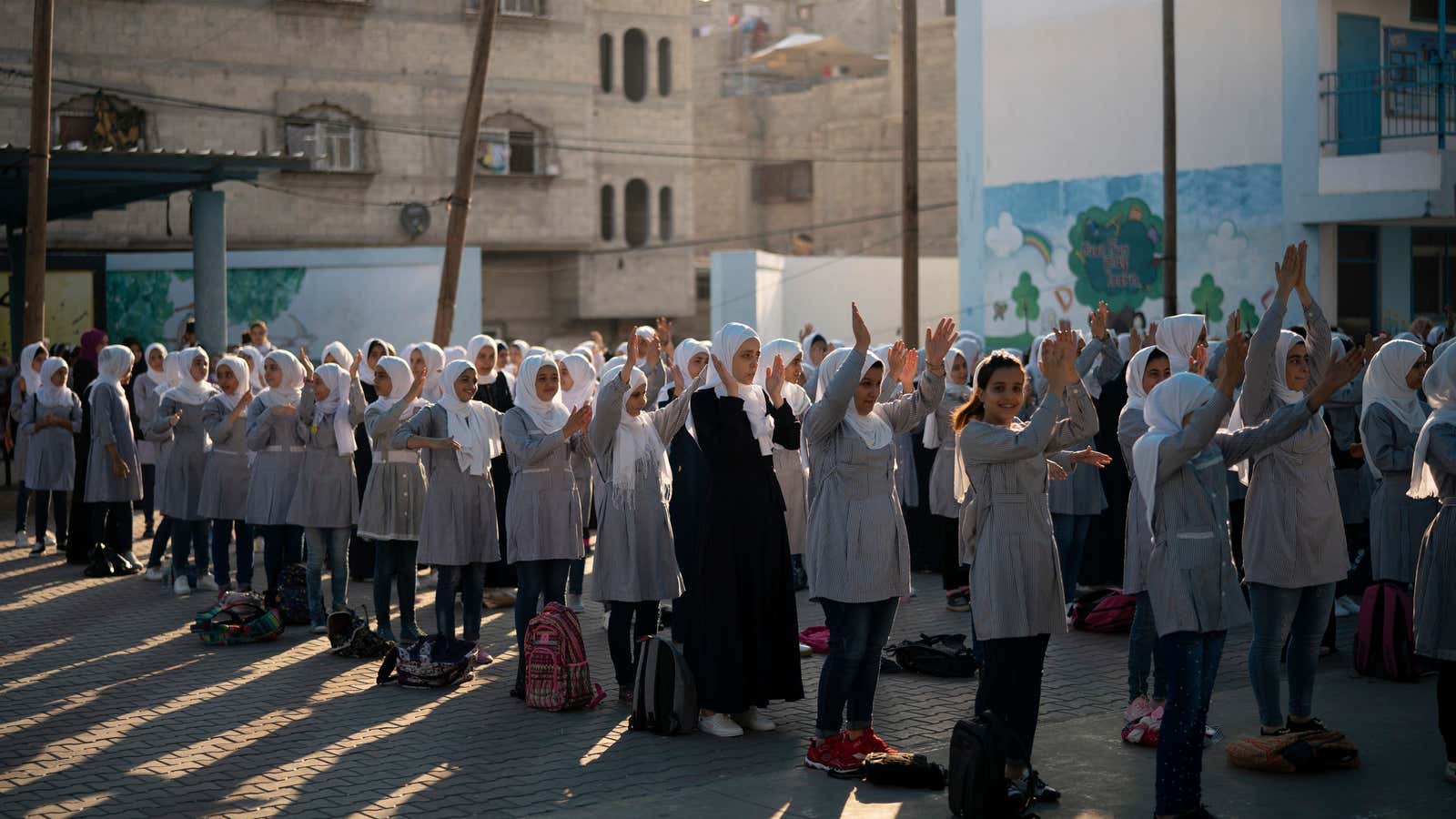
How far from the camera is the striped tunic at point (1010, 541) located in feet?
21.8

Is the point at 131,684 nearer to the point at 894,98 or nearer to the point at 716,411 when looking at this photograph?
the point at 716,411

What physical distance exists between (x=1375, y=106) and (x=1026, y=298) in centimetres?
700

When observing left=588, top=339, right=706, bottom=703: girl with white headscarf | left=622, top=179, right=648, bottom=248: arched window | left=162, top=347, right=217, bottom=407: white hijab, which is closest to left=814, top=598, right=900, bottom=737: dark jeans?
left=588, top=339, right=706, bottom=703: girl with white headscarf

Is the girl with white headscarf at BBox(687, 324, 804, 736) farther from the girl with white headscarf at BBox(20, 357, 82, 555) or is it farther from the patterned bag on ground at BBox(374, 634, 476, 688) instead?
the girl with white headscarf at BBox(20, 357, 82, 555)

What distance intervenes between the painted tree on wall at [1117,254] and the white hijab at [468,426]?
17627mm

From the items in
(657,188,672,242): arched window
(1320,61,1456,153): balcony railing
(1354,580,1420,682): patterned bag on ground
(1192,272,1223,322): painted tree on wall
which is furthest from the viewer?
(657,188,672,242): arched window

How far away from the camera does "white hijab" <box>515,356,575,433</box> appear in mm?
9188

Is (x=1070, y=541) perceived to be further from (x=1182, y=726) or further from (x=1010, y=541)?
(x=1182, y=726)

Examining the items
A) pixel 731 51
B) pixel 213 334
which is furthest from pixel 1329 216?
pixel 731 51

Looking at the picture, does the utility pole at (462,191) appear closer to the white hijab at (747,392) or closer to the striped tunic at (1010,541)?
the white hijab at (747,392)

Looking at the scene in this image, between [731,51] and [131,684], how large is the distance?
174 feet

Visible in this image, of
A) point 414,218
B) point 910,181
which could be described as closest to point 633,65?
point 414,218

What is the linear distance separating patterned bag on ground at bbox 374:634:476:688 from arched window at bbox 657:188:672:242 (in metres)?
38.0

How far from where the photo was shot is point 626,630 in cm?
883
